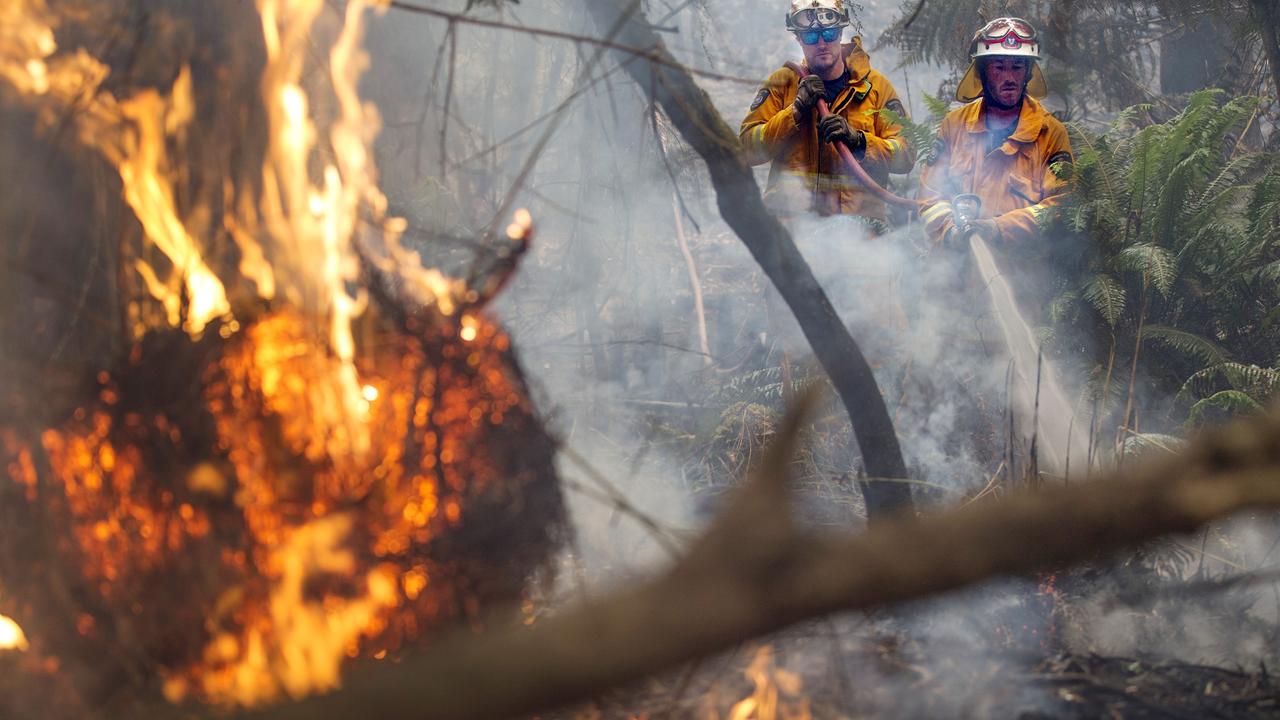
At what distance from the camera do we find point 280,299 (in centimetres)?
409

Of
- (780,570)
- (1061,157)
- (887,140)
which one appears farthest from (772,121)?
(780,570)

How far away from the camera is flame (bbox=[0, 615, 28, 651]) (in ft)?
12.0

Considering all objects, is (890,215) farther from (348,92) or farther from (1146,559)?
(348,92)

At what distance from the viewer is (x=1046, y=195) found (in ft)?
19.4

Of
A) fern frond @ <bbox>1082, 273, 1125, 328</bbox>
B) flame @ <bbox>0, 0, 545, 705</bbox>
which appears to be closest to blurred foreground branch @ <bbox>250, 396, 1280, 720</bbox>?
flame @ <bbox>0, 0, 545, 705</bbox>

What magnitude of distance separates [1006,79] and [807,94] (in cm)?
120

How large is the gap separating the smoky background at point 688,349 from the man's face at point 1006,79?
107 cm

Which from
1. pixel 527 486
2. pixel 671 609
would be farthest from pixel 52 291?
pixel 671 609

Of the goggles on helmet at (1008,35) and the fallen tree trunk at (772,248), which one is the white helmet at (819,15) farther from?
the fallen tree trunk at (772,248)

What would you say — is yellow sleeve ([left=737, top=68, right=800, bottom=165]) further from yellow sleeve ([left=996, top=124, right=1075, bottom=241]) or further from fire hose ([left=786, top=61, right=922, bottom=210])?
yellow sleeve ([left=996, top=124, right=1075, bottom=241])

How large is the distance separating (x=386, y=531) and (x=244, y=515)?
0.54m

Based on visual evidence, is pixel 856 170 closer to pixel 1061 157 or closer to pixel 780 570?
pixel 1061 157

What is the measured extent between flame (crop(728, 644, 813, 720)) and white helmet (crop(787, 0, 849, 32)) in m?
3.53

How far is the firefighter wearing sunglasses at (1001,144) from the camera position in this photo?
219 inches
